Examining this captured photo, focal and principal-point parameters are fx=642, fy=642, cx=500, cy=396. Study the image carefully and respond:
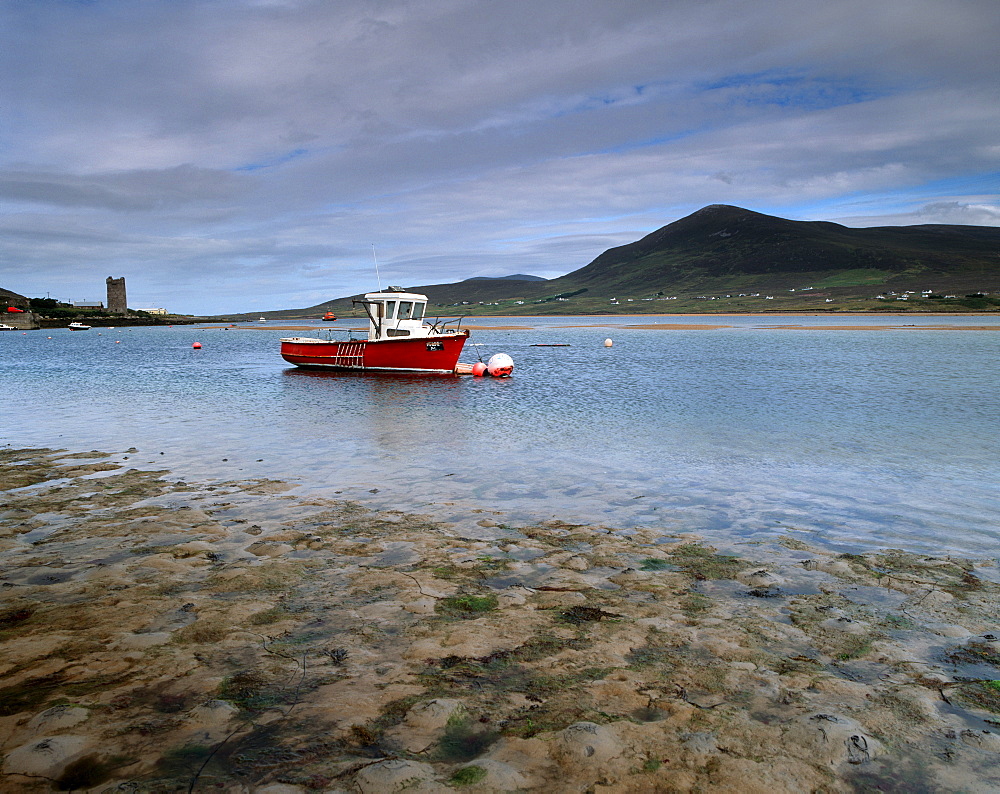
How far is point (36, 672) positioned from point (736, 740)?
479 cm

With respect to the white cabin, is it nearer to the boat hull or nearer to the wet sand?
the boat hull

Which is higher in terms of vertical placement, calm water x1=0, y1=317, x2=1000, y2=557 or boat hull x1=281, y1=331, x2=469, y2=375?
boat hull x1=281, y1=331, x2=469, y2=375

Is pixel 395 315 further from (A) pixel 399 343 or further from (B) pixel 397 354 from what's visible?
(B) pixel 397 354

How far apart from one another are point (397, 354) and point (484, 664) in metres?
31.3

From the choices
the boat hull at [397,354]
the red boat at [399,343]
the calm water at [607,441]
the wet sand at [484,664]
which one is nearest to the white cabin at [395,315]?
the red boat at [399,343]

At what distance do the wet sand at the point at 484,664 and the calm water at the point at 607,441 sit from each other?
163cm

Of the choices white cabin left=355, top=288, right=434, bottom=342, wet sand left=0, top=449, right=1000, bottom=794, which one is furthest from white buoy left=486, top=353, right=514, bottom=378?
wet sand left=0, top=449, right=1000, bottom=794

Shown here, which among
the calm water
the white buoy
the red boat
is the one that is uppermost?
the red boat

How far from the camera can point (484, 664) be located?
4883mm

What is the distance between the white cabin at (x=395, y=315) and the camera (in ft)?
116

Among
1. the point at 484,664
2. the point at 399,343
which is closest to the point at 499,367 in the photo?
the point at 399,343

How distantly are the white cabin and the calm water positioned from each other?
3.39m

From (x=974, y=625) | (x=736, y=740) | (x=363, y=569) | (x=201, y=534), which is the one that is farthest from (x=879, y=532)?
(x=201, y=534)

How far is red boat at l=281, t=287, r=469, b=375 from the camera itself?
34.8 metres
